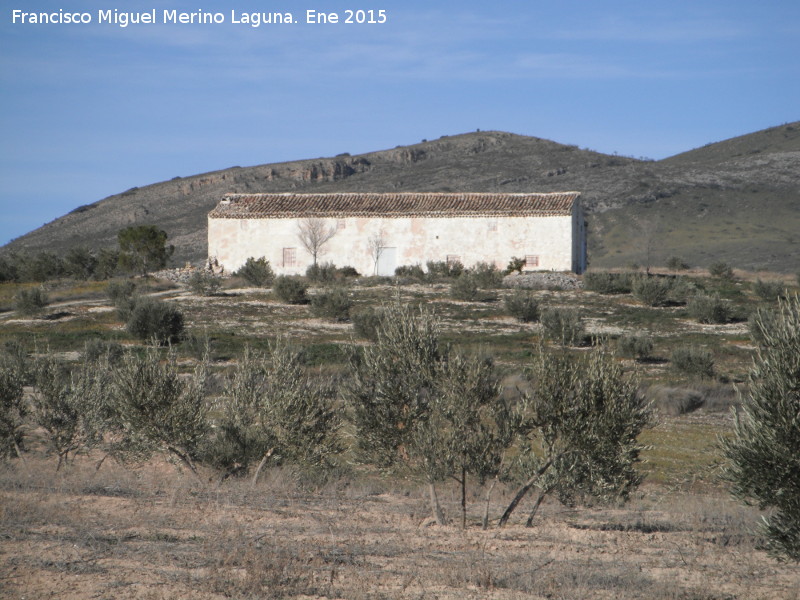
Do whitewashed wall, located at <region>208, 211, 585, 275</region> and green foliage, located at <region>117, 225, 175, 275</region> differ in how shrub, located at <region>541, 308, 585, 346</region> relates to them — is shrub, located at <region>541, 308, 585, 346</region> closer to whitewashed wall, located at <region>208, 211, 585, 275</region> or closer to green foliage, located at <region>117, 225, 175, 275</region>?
whitewashed wall, located at <region>208, 211, 585, 275</region>

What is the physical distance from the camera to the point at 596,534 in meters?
11.3

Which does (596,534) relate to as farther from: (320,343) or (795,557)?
(320,343)

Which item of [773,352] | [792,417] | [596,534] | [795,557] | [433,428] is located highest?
[773,352]

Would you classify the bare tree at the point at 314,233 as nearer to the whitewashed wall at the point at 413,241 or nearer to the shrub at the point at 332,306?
the whitewashed wall at the point at 413,241

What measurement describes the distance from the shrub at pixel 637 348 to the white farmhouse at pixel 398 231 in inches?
612

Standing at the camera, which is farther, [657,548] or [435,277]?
[435,277]

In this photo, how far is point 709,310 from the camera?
106 ft

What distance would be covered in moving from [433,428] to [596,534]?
265cm

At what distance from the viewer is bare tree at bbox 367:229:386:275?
145 feet

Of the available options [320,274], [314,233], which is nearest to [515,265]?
[320,274]

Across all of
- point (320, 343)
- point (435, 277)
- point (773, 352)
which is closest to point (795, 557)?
point (773, 352)

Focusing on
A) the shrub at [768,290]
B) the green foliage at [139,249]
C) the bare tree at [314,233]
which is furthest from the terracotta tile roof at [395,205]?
the shrub at [768,290]

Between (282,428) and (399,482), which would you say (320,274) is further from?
(282,428)

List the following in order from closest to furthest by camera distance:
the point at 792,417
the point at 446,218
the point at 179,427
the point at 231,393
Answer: the point at 792,417 → the point at 179,427 → the point at 231,393 → the point at 446,218
